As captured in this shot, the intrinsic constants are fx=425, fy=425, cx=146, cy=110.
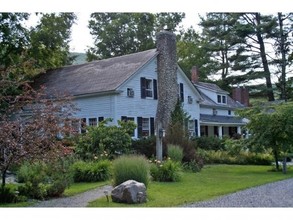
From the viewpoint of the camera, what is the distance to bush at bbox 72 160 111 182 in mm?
12172

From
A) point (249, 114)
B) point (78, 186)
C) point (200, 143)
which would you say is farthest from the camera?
point (200, 143)

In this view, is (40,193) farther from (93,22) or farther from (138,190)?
(93,22)

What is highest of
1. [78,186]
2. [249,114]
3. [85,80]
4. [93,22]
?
[93,22]

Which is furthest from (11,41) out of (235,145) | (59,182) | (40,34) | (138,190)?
(138,190)

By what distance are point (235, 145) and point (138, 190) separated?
7.93 m

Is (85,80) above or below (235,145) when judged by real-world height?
above

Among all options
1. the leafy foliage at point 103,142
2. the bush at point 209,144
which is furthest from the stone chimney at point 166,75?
the leafy foliage at point 103,142

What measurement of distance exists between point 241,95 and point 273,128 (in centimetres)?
1780

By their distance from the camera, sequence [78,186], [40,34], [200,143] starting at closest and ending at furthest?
[78,186]
[200,143]
[40,34]

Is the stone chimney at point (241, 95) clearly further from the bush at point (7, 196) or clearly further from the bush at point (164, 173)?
the bush at point (7, 196)

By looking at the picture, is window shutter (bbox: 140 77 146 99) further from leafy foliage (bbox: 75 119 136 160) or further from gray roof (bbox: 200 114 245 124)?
gray roof (bbox: 200 114 245 124)

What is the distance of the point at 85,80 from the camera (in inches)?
850

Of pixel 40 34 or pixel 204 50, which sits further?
pixel 204 50

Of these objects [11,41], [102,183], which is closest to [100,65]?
[11,41]
